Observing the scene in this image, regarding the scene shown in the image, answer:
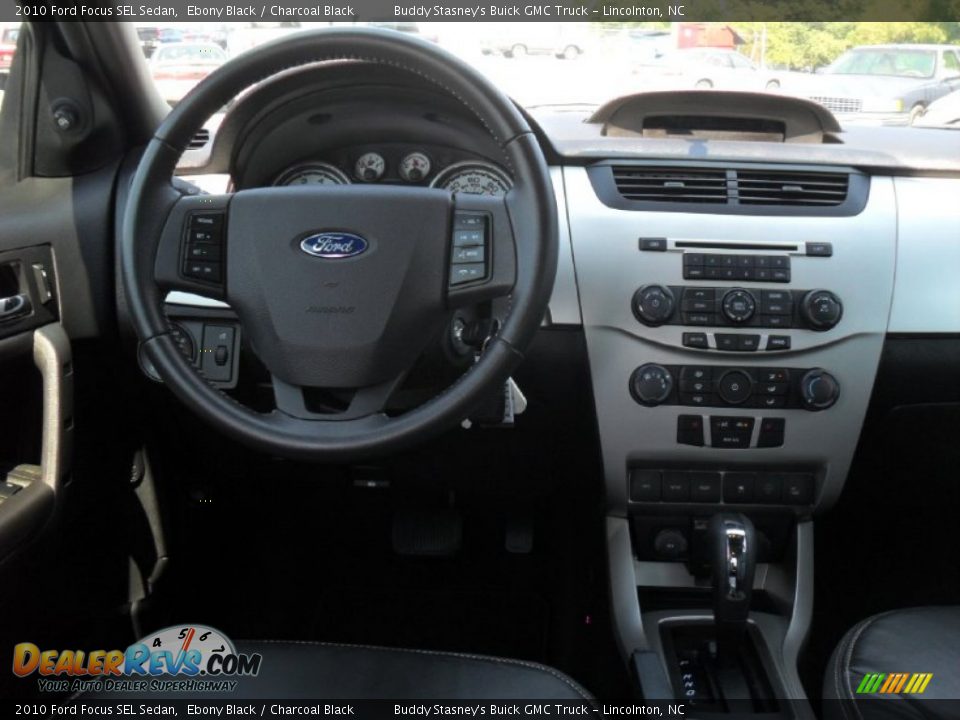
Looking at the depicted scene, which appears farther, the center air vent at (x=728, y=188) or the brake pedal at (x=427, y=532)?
the brake pedal at (x=427, y=532)

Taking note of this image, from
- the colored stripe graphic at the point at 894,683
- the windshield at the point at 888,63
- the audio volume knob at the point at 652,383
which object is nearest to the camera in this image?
the colored stripe graphic at the point at 894,683

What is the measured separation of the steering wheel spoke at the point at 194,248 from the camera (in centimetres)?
148

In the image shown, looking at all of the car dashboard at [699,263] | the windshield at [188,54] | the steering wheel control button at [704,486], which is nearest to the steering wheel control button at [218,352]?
the car dashboard at [699,263]

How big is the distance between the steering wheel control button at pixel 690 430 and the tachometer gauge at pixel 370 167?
0.83 metres

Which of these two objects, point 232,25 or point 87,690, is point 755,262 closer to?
point 232,25

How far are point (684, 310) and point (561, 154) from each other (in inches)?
16.6

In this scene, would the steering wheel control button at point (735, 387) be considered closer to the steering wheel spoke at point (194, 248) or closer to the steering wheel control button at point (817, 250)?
the steering wheel control button at point (817, 250)

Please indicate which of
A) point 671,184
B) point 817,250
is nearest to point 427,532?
point 671,184

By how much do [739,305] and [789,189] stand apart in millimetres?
286

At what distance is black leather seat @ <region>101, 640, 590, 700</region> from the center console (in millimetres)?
408

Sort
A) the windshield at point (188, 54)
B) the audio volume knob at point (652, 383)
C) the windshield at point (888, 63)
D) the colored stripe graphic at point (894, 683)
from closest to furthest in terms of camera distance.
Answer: the colored stripe graphic at point (894, 683) → the windshield at point (188, 54) → the windshield at point (888, 63) → the audio volume knob at point (652, 383)

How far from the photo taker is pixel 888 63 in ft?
5.98

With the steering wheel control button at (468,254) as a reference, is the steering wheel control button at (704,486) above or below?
below

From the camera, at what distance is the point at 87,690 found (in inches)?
56.0
